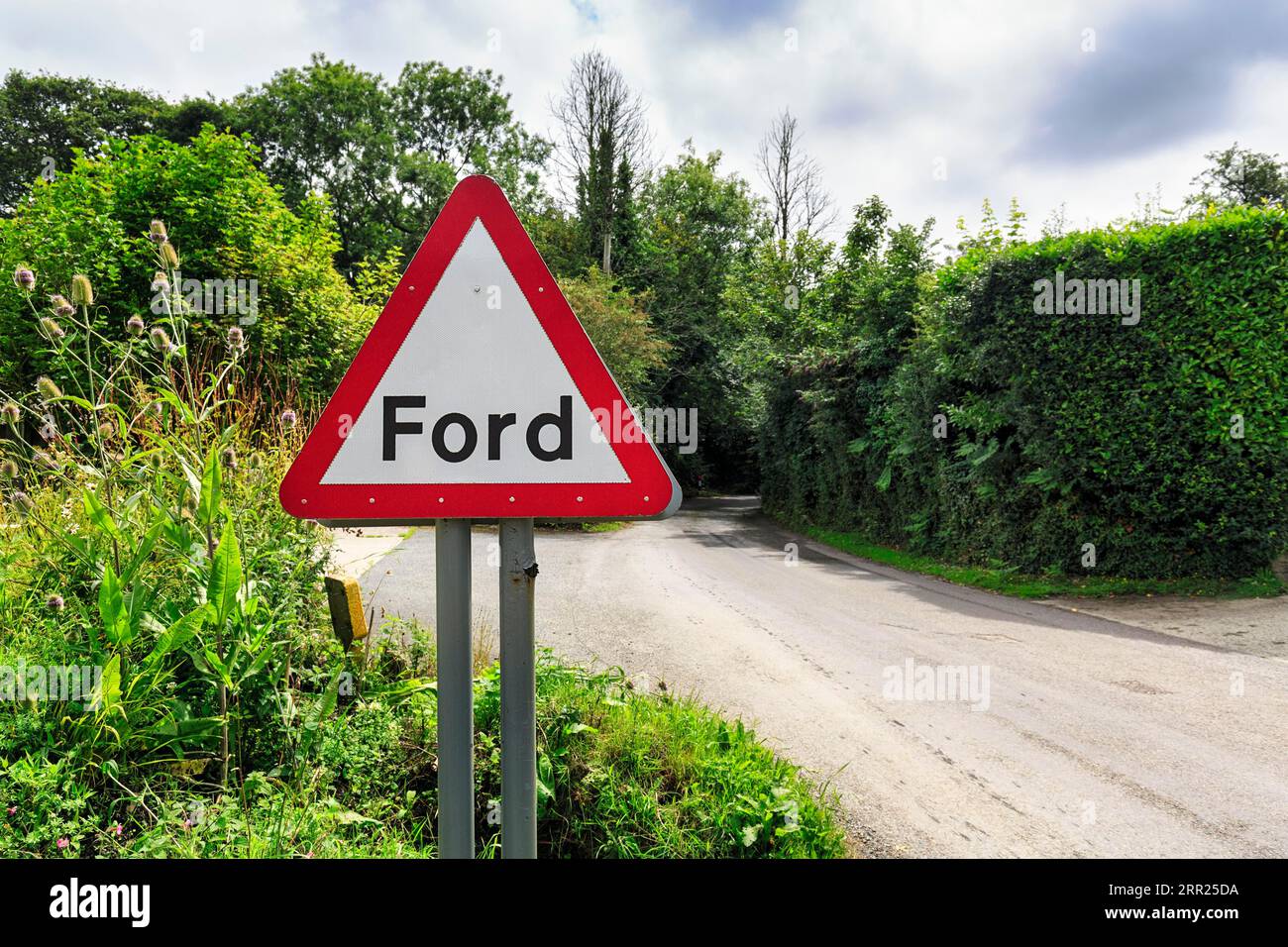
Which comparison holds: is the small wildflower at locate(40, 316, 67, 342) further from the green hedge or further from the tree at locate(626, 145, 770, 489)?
the tree at locate(626, 145, 770, 489)

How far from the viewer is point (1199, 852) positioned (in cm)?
293

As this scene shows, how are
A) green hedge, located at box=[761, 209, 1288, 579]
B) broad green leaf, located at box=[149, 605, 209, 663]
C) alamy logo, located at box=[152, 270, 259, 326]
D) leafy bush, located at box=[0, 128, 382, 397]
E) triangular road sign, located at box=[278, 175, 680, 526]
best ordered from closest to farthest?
triangular road sign, located at box=[278, 175, 680, 526], broad green leaf, located at box=[149, 605, 209, 663], alamy logo, located at box=[152, 270, 259, 326], leafy bush, located at box=[0, 128, 382, 397], green hedge, located at box=[761, 209, 1288, 579]

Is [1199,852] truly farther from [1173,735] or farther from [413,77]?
[413,77]

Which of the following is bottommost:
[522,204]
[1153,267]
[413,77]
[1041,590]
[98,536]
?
[1041,590]

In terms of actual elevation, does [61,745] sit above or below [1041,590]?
above

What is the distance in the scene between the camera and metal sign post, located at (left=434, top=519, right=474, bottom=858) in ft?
4.75

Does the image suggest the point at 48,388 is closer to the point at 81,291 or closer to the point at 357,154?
the point at 81,291

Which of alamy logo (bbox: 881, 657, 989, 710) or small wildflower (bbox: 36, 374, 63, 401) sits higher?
small wildflower (bbox: 36, 374, 63, 401)

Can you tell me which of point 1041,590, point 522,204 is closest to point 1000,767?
point 1041,590

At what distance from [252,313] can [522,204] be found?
26336 mm

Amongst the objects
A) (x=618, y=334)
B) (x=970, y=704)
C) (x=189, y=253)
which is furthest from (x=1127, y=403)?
(x=618, y=334)

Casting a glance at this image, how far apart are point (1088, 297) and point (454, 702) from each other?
1032 cm

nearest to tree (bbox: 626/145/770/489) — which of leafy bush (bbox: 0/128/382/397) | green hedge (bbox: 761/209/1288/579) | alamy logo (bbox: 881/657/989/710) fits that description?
green hedge (bbox: 761/209/1288/579)
